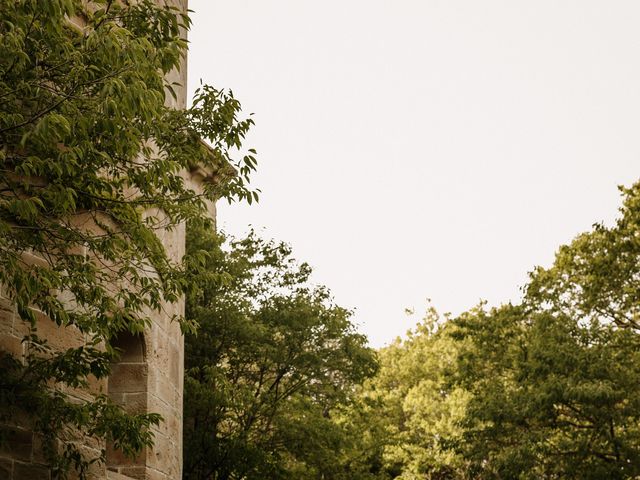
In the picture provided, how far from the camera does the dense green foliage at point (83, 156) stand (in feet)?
18.7

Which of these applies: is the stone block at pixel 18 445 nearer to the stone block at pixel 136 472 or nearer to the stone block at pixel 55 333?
the stone block at pixel 55 333

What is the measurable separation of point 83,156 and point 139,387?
456 centimetres

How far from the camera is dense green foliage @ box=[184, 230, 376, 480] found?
801 inches

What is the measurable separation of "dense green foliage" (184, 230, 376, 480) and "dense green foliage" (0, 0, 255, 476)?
40.6 feet

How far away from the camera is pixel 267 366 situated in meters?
22.1

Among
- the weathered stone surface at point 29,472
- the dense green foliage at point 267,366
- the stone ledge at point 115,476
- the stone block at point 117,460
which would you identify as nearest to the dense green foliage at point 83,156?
the weathered stone surface at point 29,472

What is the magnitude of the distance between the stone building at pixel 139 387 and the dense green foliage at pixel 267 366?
8.67 meters

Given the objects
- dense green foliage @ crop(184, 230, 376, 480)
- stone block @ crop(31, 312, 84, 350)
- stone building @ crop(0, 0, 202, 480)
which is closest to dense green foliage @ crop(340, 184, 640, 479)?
dense green foliage @ crop(184, 230, 376, 480)

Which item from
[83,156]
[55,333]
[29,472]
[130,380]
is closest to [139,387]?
[130,380]

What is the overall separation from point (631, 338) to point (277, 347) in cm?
824

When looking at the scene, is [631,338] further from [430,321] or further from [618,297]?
[430,321]

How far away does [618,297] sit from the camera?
21.7 metres

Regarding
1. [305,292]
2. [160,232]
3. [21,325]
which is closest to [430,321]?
[305,292]

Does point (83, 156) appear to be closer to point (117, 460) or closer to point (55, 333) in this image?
point (55, 333)
